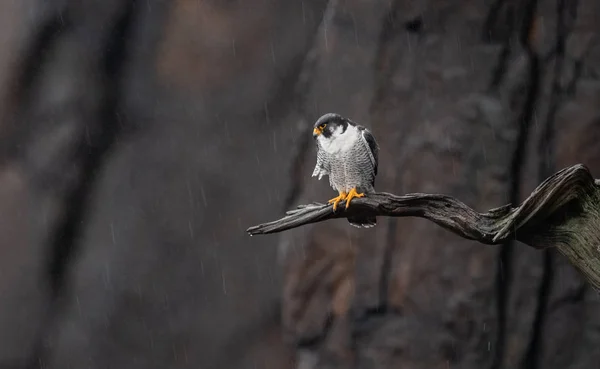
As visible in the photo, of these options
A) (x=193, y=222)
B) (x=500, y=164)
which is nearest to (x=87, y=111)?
(x=193, y=222)

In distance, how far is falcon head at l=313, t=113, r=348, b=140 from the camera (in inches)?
136

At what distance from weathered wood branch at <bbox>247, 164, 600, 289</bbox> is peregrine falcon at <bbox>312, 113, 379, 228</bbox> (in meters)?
0.46

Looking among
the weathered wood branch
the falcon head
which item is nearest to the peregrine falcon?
the falcon head

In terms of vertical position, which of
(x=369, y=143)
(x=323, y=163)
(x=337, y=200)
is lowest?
(x=337, y=200)

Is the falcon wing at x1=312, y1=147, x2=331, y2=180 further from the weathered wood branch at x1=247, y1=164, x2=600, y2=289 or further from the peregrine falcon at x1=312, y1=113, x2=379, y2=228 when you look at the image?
the weathered wood branch at x1=247, y1=164, x2=600, y2=289

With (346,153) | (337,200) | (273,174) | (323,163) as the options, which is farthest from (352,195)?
(273,174)

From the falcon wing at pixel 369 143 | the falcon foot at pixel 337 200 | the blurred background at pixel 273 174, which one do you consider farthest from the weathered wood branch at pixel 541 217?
the blurred background at pixel 273 174

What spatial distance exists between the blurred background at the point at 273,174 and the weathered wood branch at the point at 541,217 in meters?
1.31

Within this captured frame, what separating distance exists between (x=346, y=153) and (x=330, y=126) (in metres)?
0.14

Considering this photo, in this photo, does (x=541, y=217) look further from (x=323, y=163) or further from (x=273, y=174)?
(x=273, y=174)

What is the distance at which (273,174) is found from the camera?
544 centimetres

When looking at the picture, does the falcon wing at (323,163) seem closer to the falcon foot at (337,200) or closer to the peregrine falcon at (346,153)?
the peregrine falcon at (346,153)

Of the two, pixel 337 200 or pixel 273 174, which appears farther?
pixel 273 174

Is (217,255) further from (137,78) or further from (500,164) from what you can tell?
(500,164)
